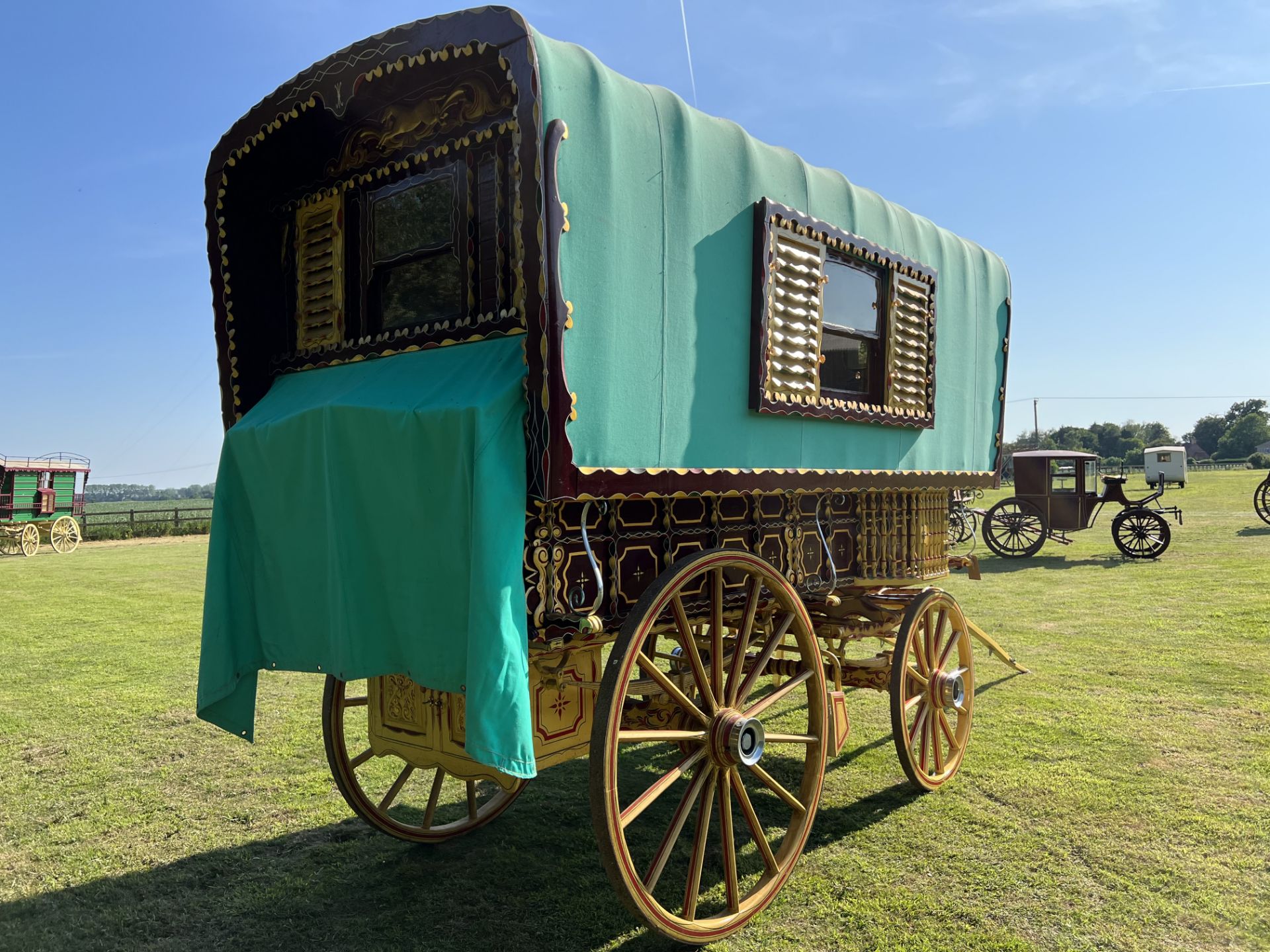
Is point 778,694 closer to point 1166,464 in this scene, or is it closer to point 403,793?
point 403,793

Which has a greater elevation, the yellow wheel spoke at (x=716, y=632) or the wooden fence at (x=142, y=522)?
the yellow wheel spoke at (x=716, y=632)

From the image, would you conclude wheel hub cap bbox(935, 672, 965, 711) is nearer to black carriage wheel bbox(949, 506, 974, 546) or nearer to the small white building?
black carriage wheel bbox(949, 506, 974, 546)

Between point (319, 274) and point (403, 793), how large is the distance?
114 inches

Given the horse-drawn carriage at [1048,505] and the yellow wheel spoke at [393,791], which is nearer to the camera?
the yellow wheel spoke at [393,791]

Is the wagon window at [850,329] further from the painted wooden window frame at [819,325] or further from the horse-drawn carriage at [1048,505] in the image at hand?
the horse-drawn carriage at [1048,505]

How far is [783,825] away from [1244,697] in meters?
4.40

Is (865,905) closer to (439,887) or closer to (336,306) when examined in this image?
(439,887)

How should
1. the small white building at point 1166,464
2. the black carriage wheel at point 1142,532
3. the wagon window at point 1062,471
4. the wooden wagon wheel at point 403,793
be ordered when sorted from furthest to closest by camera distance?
the small white building at point 1166,464 < the wagon window at point 1062,471 < the black carriage wheel at point 1142,532 < the wooden wagon wheel at point 403,793

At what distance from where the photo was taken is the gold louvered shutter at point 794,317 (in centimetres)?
361

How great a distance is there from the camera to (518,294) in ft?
9.86

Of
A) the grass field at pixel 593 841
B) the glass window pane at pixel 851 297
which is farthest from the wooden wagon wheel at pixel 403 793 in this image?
the glass window pane at pixel 851 297

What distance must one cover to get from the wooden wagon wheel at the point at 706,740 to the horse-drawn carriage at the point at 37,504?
20831mm

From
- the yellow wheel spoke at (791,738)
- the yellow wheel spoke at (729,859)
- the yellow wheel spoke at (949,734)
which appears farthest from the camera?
the yellow wheel spoke at (949,734)

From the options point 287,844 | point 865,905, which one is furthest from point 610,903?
point 287,844
